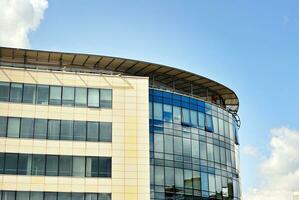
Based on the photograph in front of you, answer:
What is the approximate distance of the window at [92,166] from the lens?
43.3 metres

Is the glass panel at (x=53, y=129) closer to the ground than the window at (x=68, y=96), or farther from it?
closer to the ground

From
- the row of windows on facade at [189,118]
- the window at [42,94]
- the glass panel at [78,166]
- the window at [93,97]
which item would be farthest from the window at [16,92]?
the row of windows on facade at [189,118]

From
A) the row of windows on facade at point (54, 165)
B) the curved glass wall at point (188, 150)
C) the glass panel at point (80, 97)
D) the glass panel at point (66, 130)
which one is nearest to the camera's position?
the row of windows on facade at point (54, 165)

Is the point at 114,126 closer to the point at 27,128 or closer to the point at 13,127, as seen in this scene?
the point at 27,128

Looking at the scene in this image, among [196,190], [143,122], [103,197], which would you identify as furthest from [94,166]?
[196,190]

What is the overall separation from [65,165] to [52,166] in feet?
3.63

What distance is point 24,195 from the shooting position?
1633 inches

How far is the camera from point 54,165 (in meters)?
42.8

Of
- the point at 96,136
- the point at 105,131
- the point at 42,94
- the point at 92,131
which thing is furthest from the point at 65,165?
the point at 42,94

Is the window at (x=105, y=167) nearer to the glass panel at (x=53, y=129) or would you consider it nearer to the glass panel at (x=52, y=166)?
the glass panel at (x=52, y=166)

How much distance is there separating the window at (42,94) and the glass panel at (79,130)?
332 cm

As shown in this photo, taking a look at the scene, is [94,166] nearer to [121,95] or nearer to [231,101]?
[121,95]

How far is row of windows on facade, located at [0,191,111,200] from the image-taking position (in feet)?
135

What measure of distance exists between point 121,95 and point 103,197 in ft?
30.7
